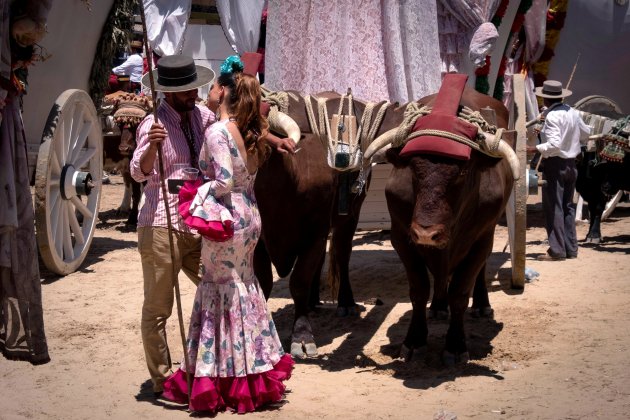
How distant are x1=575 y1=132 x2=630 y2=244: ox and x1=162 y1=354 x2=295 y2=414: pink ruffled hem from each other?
614 cm

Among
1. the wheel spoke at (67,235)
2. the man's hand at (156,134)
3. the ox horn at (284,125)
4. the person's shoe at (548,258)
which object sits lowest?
the person's shoe at (548,258)

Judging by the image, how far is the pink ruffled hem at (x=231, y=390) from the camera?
15.8 feet

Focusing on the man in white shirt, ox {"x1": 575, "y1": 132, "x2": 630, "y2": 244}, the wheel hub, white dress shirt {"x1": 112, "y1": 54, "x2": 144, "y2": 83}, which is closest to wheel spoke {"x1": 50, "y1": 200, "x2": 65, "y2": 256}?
the wheel hub

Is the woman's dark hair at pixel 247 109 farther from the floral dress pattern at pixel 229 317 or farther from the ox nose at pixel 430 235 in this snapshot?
the ox nose at pixel 430 235

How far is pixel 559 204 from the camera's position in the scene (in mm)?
9320

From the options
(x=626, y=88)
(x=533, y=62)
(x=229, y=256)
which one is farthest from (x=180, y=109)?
(x=626, y=88)

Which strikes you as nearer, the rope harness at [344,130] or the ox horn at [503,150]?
the ox horn at [503,150]

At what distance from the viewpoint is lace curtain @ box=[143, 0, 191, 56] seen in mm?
11773

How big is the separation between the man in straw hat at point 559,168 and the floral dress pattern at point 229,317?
4838mm

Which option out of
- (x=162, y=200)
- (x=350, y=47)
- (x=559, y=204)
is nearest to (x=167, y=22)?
(x=350, y=47)

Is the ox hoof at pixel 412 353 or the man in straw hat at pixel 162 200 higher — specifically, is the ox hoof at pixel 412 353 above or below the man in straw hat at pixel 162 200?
below

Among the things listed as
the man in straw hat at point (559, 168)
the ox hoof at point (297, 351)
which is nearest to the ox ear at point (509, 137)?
the ox hoof at point (297, 351)

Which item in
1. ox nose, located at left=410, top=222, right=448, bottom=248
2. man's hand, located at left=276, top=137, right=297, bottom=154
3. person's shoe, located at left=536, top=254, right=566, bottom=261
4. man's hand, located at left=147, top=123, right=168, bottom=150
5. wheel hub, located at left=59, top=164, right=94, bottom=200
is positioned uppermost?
man's hand, located at left=147, top=123, right=168, bottom=150

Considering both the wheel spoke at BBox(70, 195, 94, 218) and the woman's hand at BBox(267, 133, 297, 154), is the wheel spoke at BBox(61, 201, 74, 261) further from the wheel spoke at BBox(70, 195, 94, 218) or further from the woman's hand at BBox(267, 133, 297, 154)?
the woman's hand at BBox(267, 133, 297, 154)
